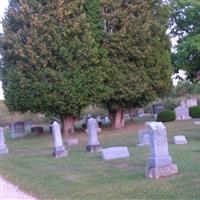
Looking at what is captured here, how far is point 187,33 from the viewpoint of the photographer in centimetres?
4300

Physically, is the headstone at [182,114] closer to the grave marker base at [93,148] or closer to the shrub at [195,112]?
the shrub at [195,112]

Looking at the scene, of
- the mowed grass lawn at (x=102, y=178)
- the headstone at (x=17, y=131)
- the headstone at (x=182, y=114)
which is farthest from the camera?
the headstone at (x=182, y=114)

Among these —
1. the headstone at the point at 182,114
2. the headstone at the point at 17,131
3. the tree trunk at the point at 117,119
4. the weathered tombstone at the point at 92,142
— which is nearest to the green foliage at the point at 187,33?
the headstone at the point at 182,114

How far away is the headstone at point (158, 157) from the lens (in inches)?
456

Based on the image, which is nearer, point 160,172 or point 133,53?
point 160,172

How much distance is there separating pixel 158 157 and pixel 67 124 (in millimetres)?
23183

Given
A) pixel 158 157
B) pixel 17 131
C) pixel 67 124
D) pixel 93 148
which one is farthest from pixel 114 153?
pixel 17 131

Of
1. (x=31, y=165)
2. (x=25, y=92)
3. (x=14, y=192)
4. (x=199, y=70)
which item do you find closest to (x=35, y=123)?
(x=199, y=70)

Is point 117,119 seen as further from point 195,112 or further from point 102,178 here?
point 102,178

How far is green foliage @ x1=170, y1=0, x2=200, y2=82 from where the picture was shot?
40344 millimetres

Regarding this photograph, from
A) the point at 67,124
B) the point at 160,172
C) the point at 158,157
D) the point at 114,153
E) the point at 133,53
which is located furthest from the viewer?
the point at 67,124

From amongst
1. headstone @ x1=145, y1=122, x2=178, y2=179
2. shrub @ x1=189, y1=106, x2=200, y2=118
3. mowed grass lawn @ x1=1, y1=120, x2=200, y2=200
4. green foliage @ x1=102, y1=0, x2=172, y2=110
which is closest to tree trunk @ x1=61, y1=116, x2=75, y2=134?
green foliage @ x1=102, y1=0, x2=172, y2=110

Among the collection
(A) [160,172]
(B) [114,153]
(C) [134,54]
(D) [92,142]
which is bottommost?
(A) [160,172]

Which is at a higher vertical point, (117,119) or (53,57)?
(53,57)
